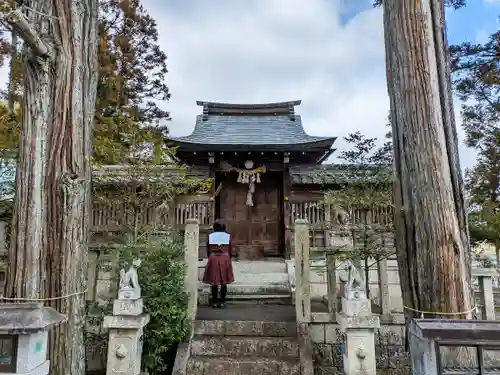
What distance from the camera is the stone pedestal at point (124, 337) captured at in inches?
164

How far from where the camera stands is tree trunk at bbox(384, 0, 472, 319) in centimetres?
351

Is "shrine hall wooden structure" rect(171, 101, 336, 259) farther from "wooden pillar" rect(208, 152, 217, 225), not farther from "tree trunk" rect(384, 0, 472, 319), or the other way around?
"tree trunk" rect(384, 0, 472, 319)

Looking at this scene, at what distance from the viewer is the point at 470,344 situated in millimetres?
2504

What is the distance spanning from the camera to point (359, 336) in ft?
13.7

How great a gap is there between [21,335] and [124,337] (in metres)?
1.73

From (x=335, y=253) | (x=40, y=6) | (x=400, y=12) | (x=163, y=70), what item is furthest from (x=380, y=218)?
(x=163, y=70)

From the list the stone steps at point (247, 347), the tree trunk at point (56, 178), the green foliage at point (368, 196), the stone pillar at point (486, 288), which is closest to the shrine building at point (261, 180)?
the green foliage at point (368, 196)

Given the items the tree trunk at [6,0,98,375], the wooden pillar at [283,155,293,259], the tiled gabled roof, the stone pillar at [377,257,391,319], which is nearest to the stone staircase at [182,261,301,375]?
the stone pillar at [377,257,391,319]

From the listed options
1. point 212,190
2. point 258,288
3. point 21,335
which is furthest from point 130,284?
point 212,190

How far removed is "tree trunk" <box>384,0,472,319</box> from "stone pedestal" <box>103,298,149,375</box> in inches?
121

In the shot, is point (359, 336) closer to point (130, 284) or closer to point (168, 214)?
point (130, 284)

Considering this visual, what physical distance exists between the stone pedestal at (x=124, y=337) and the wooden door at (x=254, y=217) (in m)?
6.53

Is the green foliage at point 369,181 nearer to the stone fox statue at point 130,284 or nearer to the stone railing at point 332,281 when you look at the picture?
the stone railing at point 332,281

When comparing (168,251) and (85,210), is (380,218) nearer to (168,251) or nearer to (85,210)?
(168,251)
